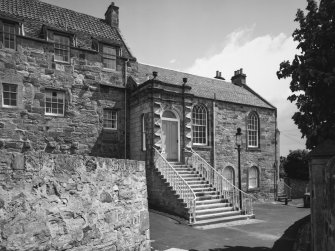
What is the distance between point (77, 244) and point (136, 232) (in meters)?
1.66

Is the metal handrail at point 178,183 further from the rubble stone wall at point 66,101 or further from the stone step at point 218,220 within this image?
the rubble stone wall at point 66,101

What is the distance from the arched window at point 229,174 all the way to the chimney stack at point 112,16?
1268 cm

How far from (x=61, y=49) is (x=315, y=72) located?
515 inches

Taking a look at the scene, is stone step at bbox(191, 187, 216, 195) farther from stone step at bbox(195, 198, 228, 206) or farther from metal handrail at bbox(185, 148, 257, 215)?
stone step at bbox(195, 198, 228, 206)

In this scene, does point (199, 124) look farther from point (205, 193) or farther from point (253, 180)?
point (253, 180)

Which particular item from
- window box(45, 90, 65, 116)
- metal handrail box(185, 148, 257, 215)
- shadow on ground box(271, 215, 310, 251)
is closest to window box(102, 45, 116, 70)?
window box(45, 90, 65, 116)

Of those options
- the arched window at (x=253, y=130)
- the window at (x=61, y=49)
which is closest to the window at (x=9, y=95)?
the window at (x=61, y=49)

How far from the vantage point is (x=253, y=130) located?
2267 cm

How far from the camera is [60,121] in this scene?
49.7 feet

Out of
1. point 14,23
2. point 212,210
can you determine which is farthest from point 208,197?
point 14,23

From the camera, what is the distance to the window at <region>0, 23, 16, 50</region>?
14.0 metres

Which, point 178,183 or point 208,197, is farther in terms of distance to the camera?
point 208,197

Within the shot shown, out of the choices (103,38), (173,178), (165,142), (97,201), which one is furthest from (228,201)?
(103,38)

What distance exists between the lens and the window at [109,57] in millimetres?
16984
